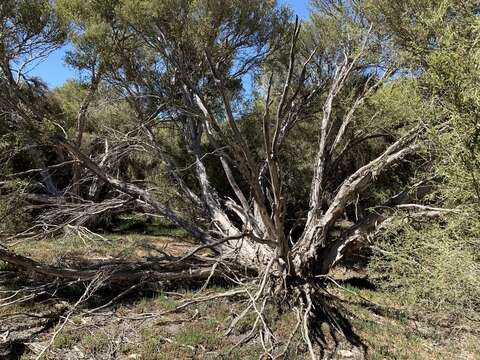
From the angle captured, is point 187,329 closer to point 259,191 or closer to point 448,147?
point 259,191

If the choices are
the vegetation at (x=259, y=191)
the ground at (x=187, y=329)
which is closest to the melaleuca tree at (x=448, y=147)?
the vegetation at (x=259, y=191)

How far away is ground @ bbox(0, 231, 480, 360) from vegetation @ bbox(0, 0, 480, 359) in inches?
1.2

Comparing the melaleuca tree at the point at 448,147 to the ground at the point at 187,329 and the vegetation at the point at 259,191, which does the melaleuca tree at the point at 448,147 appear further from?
the ground at the point at 187,329

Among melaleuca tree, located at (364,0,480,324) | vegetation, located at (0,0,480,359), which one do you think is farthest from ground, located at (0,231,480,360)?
melaleuca tree, located at (364,0,480,324)

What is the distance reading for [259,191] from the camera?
6.05 metres

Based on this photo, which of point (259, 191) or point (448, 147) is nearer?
point (448, 147)

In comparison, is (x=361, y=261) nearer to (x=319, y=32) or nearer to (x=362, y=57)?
(x=362, y=57)

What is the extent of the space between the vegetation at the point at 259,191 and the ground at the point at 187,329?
32 millimetres

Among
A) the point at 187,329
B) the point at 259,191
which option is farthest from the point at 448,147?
the point at 187,329

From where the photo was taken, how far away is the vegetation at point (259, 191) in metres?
4.95

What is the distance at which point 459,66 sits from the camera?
3650 mm

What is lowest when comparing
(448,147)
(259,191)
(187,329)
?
(187,329)

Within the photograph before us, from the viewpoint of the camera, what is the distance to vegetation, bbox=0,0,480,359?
4.95m

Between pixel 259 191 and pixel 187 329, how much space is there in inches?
82.2
